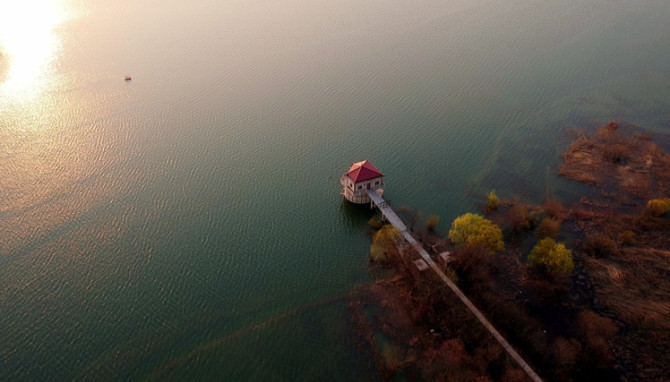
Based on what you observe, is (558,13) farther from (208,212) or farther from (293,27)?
(208,212)

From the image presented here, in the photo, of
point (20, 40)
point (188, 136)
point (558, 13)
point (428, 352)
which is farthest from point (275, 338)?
point (558, 13)

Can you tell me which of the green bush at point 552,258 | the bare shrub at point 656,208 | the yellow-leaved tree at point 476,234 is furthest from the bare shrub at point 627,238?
the yellow-leaved tree at point 476,234

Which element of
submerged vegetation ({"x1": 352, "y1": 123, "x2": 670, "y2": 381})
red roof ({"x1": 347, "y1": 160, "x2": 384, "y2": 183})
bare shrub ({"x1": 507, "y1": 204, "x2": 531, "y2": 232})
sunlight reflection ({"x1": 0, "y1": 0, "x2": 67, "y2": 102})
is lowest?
submerged vegetation ({"x1": 352, "y1": 123, "x2": 670, "y2": 381})

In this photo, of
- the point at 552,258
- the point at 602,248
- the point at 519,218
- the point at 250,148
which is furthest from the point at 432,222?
the point at 250,148

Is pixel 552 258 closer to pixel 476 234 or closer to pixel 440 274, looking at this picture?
pixel 476 234

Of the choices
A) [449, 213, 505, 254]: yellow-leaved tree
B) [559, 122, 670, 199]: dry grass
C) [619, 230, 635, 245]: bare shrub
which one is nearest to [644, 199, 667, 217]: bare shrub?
[559, 122, 670, 199]: dry grass

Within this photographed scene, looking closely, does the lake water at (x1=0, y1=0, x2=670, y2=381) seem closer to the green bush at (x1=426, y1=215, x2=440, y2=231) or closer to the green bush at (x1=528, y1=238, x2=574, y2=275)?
the green bush at (x1=426, y1=215, x2=440, y2=231)
